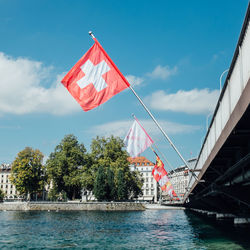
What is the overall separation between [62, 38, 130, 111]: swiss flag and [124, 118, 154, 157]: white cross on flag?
11.0 meters

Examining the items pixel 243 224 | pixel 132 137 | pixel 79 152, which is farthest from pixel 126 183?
pixel 132 137

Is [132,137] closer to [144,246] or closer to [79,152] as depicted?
[144,246]

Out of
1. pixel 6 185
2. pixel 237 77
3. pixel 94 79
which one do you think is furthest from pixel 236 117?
pixel 6 185

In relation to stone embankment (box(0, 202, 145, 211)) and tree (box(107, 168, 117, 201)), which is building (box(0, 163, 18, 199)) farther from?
tree (box(107, 168, 117, 201))

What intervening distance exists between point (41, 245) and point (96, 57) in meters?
11.5

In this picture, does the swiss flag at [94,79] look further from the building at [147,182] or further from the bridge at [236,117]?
the building at [147,182]

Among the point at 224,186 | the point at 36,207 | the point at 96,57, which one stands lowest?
the point at 36,207

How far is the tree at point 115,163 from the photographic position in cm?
8662

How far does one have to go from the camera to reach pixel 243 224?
36000 millimetres

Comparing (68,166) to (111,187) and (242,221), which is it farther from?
(242,221)

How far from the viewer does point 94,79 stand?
50.9ft

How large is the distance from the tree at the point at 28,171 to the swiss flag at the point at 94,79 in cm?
7284

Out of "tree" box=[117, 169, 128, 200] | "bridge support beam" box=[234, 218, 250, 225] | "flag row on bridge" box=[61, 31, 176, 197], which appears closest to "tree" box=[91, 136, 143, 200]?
"tree" box=[117, 169, 128, 200]

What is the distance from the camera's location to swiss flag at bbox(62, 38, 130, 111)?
15195mm
